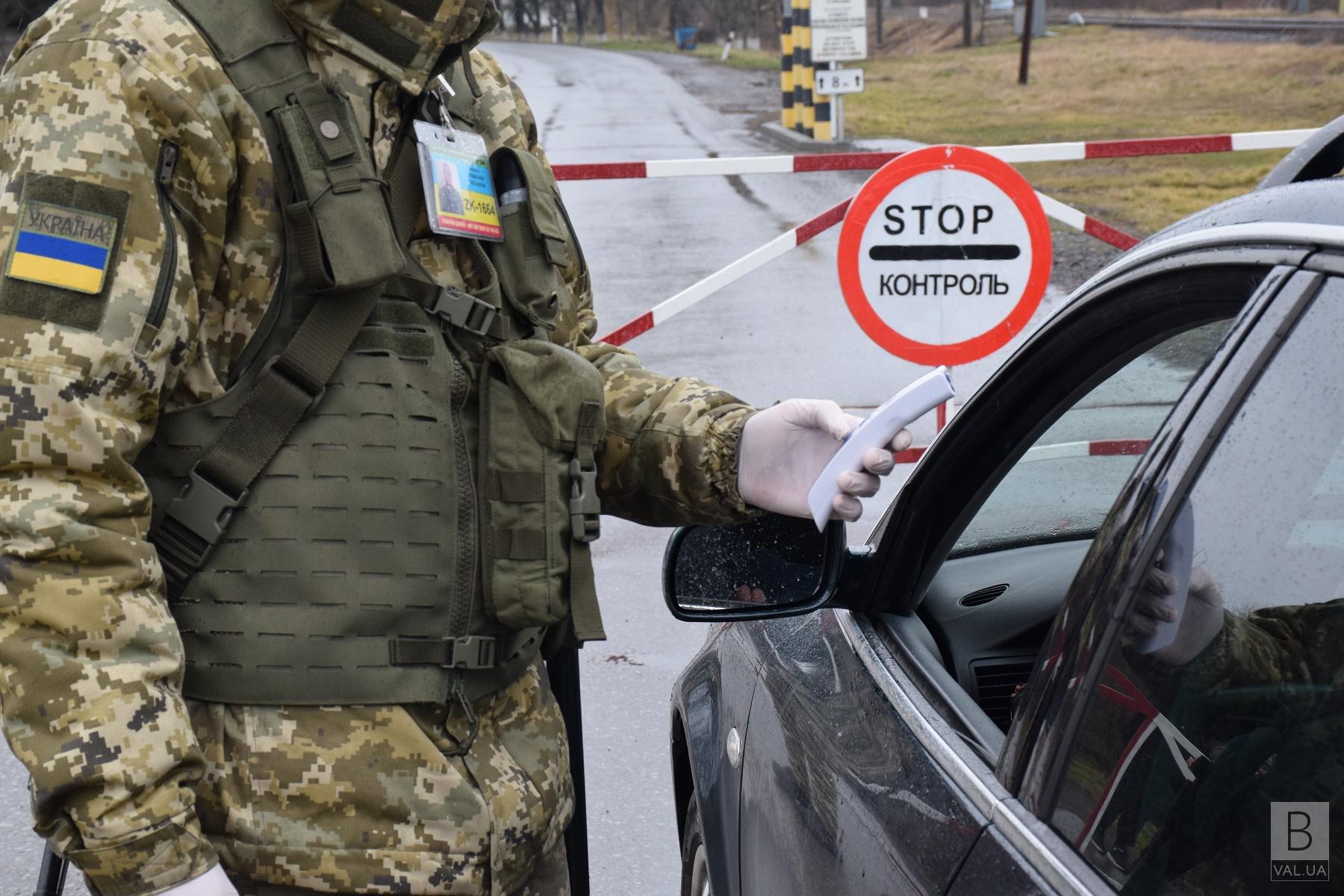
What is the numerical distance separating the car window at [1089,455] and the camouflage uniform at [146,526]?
0.67 m

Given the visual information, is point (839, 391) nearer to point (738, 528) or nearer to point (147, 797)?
point (738, 528)

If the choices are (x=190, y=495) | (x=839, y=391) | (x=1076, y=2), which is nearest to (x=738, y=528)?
(x=190, y=495)

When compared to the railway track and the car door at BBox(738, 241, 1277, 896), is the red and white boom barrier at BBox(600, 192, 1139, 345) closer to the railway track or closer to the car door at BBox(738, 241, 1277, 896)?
the car door at BBox(738, 241, 1277, 896)

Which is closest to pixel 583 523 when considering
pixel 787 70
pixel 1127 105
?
pixel 787 70

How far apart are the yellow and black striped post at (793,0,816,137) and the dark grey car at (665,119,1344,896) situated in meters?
17.1

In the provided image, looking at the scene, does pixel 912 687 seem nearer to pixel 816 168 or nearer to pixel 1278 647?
pixel 1278 647

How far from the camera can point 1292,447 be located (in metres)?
1.11

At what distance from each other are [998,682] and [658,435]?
533mm

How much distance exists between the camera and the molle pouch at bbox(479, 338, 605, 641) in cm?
168

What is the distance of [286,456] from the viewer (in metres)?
1.58

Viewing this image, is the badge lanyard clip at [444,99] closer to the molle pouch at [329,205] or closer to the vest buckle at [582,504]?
the molle pouch at [329,205]

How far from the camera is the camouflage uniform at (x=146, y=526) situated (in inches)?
53.9

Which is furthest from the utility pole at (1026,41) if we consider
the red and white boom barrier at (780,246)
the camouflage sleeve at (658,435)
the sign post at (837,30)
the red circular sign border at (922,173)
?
the camouflage sleeve at (658,435)

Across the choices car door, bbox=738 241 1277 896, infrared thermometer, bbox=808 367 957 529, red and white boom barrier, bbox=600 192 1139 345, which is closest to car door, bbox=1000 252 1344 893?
car door, bbox=738 241 1277 896
